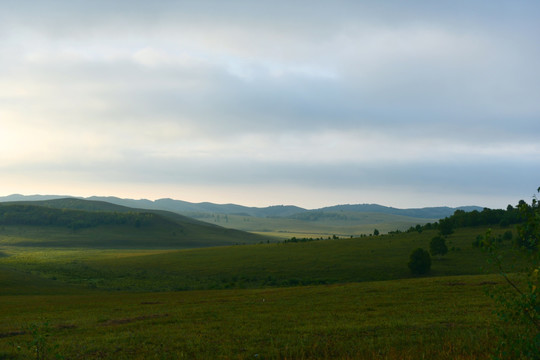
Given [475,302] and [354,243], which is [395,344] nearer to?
[475,302]

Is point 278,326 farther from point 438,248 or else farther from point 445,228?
point 445,228

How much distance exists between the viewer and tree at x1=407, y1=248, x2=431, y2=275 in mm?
74688

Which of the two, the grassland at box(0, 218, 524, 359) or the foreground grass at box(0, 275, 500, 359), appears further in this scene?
the grassland at box(0, 218, 524, 359)

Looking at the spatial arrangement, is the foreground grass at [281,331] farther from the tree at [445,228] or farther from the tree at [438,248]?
the tree at [445,228]

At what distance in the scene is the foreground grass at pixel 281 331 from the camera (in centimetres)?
1579

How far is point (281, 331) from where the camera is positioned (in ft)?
69.7

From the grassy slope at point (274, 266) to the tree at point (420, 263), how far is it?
159cm

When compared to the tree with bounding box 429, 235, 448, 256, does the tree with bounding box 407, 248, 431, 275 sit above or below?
below

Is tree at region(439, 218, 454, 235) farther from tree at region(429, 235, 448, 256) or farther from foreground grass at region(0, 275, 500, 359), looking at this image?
foreground grass at region(0, 275, 500, 359)

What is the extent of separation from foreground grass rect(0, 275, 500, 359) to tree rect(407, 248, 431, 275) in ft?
130

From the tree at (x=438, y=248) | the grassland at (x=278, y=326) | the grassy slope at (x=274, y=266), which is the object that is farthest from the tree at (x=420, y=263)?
the grassland at (x=278, y=326)

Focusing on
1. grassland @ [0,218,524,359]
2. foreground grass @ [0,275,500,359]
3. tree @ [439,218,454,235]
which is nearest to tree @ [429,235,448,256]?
tree @ [439,218,454,235]

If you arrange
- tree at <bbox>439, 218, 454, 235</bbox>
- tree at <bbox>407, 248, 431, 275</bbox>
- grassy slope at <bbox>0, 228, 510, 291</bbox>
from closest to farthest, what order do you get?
1. tree at <bbox>407, 248, 431, 275</bbox>
2. grassy slope at <bbox>0, 228, 510, 291</bbox>
3. tree at <bbox>439, 218, 454, 235</bbox>

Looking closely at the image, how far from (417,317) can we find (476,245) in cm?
1698
